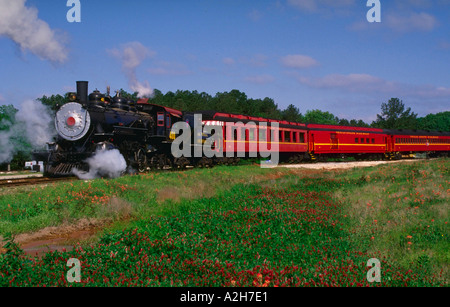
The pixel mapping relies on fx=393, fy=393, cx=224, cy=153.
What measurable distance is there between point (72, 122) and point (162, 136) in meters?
5.94

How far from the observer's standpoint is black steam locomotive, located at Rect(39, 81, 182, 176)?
1911 centimetres

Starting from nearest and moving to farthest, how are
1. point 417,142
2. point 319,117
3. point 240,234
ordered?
point 240,234
point 417,142
point 319,117

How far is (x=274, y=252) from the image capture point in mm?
8023

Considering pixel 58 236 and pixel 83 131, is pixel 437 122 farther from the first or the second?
pixel 58 236

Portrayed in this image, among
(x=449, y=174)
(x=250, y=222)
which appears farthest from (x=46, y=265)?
(x=449, y=174)

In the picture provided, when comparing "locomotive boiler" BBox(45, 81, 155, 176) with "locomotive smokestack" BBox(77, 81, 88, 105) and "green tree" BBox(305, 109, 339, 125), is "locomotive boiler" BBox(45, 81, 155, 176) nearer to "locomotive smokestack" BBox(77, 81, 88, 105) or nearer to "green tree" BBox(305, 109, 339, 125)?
"locomotive smokestack" BBox(77, 81, 88, 105)

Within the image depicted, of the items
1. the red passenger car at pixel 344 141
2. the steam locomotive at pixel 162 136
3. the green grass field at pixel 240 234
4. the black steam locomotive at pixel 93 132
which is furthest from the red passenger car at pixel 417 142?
the black steam locomotive at pixel 93 132

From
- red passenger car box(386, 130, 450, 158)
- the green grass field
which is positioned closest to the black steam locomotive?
the green grass field

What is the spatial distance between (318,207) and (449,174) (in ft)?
29.8

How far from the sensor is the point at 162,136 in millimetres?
23844

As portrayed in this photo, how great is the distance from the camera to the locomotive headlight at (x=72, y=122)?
1908 centimetres

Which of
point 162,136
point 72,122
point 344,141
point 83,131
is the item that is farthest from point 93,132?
point 344,141

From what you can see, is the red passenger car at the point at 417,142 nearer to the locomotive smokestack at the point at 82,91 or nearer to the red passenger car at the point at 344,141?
the red passenger car at the point at 344,141

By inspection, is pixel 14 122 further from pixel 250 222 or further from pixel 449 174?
pixel 449 174
